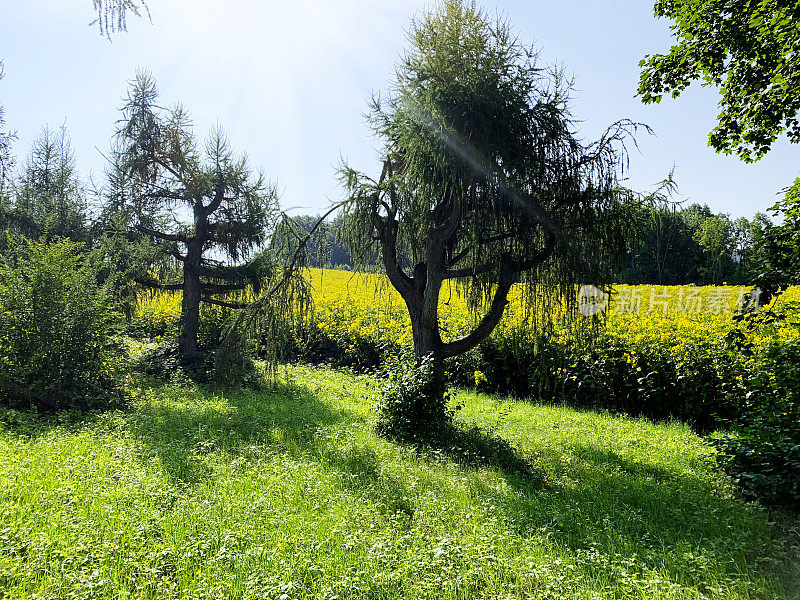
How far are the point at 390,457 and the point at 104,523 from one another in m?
3.19

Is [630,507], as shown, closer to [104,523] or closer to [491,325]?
[491,325]

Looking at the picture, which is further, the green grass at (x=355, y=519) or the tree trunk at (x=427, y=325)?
the tree trunk at (x=427, y=325)

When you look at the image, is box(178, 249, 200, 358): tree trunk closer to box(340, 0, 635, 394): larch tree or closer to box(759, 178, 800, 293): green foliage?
box(340, 0, 635, 394): larch tree

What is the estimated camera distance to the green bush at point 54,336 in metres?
7.83

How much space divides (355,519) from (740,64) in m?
6.63

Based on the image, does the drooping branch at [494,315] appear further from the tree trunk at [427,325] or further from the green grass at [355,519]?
the green grass at [355,519]

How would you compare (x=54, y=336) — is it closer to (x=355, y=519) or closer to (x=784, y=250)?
(x=355, y=519)

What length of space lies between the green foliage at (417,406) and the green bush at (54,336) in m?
5.10

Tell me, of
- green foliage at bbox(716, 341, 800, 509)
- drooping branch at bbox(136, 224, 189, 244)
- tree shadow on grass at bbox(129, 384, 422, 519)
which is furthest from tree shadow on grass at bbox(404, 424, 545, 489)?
drooping branch at bbox(136, 224, 189, 244)

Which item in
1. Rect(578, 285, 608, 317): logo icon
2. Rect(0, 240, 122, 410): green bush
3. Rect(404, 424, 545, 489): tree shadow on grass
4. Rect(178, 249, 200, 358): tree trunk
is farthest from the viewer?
Rect(178, 249, 200, 358): tree trunk

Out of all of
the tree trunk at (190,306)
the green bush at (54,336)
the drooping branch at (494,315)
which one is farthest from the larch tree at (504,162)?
the tree trunk at (190,306)

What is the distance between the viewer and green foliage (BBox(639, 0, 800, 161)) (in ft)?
17.0

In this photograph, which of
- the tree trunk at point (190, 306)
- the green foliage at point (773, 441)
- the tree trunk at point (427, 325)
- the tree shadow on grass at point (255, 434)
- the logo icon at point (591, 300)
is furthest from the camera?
the tree trunk at point (190, 306)

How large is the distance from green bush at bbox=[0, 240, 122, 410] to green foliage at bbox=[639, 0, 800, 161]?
31.4ft
